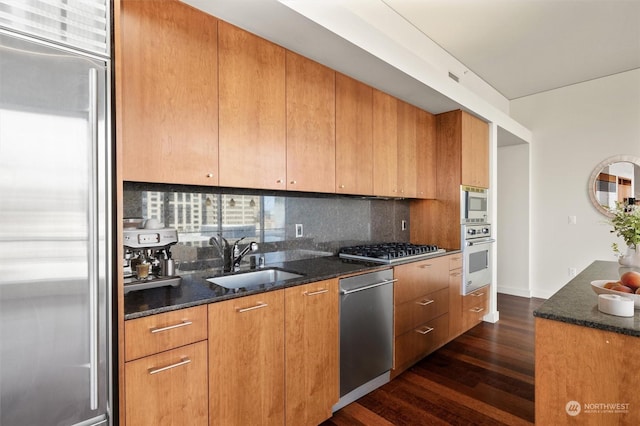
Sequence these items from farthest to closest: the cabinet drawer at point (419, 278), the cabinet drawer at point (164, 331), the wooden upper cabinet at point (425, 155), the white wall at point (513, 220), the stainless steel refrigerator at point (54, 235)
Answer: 1. the white wall at point (513, 220)
2. the wooden upper cabinet at point (425, 155)
3. the cabinet drawer at point (419, 278)
4. the cabinet drawer at point (164, 331)
5. the stainless steel refrigerator at point (54, 235)

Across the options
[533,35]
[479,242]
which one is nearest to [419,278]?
[479,242]

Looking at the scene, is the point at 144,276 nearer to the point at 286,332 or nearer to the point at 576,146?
the point at 286,332

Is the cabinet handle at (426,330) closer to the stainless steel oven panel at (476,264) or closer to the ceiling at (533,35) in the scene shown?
the stainless steel oven panel at (476,264)

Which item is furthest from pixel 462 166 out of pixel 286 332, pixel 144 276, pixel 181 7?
pixel 144 276

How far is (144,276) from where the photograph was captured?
5.39 ft

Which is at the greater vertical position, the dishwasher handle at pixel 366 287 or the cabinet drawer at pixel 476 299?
the dishwasher handle at pixel 366 287

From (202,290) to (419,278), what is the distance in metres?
1.79

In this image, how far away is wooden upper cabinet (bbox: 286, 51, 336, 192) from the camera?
216 cm

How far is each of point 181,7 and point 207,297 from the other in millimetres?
1469

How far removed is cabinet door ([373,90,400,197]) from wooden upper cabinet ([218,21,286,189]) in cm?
100

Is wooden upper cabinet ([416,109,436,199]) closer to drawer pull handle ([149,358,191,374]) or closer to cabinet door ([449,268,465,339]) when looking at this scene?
cabinet door ([449,268,465,339])

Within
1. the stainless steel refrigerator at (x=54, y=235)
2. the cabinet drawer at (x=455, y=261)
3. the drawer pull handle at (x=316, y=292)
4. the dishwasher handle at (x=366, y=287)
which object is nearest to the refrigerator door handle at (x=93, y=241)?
the stainless steel refrigerator at (x=54, y=235)

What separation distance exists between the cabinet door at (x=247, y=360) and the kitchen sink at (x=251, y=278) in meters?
0.36

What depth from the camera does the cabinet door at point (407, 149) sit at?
121 inches
